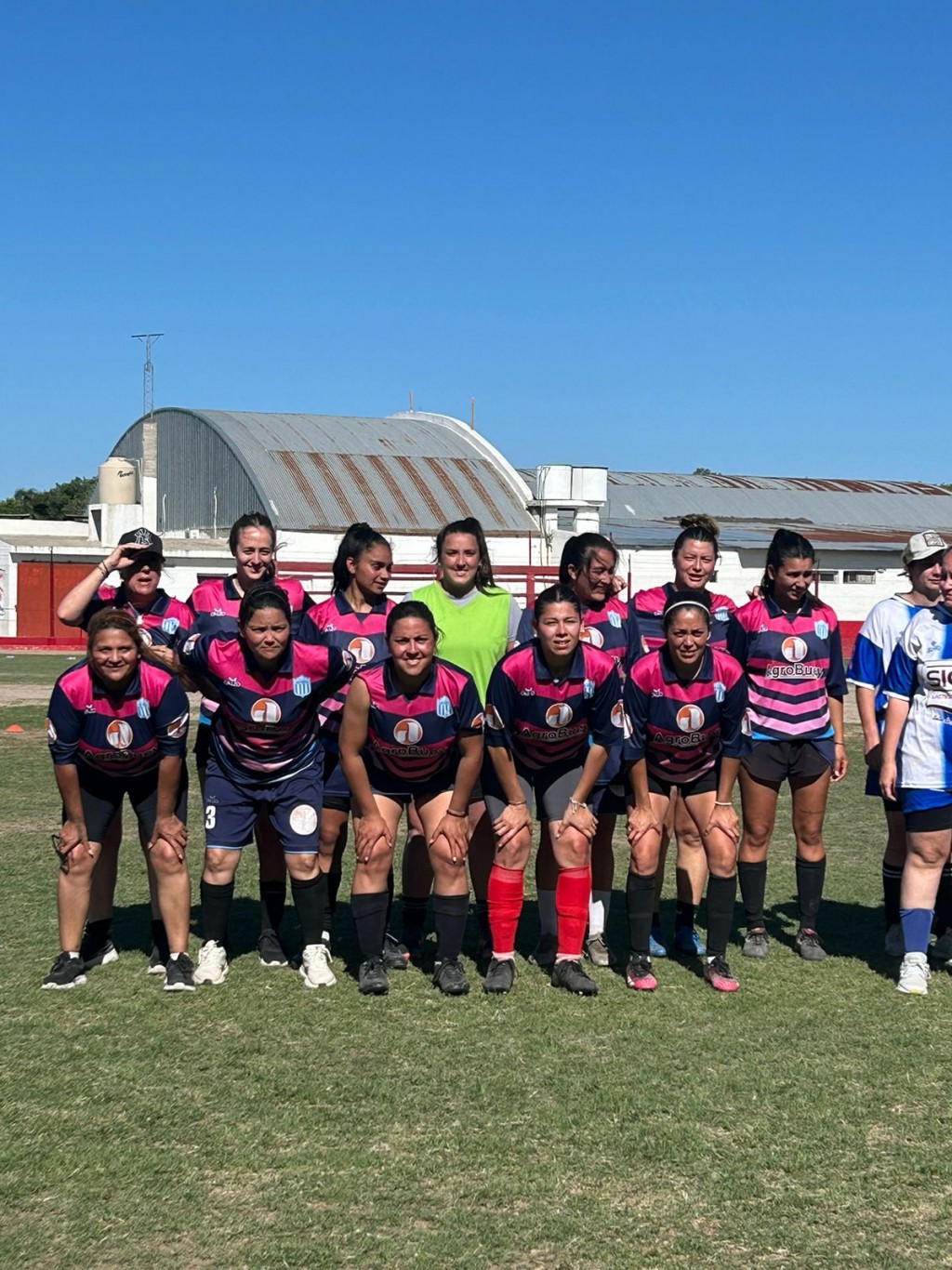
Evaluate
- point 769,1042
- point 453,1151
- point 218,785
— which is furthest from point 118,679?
point 769,1042

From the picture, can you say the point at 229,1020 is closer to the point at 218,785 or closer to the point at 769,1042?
the point at 218,785

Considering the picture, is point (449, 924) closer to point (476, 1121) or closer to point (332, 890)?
point (332, 890)

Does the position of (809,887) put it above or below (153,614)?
below

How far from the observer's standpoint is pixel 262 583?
236 inches

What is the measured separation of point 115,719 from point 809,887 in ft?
10.8

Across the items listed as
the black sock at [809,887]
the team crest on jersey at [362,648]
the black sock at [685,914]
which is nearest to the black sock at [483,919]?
the black sock at [685,914]

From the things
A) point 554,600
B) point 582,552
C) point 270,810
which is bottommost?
→ point 270,810

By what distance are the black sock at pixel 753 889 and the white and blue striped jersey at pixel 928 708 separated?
820mm

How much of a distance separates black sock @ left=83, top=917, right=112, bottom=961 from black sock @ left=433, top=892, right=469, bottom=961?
1.50 metres

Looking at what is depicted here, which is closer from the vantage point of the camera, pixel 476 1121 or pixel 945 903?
pixel 476 1121

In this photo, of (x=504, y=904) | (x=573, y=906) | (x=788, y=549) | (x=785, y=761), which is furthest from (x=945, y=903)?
(x=504, y=904)

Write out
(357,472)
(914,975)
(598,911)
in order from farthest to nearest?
(357,472) < (598,911) < (914,975)

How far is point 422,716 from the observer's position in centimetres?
569

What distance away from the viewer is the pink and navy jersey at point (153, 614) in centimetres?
605
